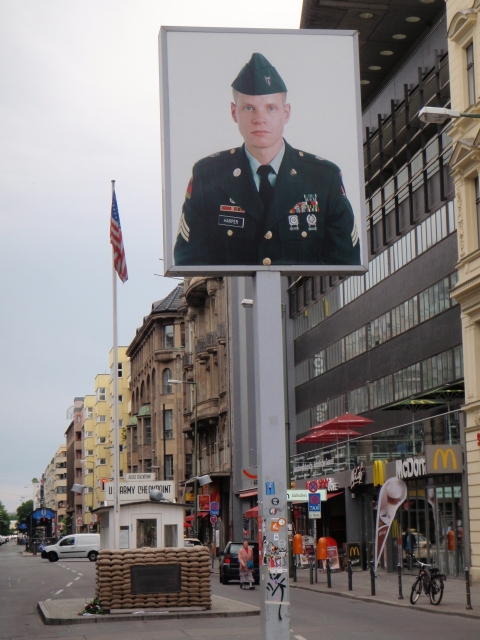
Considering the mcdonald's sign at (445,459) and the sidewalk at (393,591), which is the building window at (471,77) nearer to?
the mcdonald's sign at (445,459)

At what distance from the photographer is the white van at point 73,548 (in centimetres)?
7462

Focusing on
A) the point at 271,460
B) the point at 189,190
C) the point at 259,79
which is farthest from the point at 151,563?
the point at 259,79

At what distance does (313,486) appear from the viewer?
3722 cm

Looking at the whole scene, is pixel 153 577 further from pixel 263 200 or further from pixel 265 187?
pixel 265 187

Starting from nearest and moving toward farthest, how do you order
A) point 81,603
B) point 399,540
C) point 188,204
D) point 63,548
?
point 188,204 < point 81,603 < point 399,540 < point 63,548

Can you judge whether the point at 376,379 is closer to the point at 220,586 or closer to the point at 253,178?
the point at 220,586

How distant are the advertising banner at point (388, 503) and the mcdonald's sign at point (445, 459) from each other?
4.51 metres

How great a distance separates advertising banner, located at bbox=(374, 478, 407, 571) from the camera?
97.1 ft

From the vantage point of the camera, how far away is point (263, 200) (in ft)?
60.4

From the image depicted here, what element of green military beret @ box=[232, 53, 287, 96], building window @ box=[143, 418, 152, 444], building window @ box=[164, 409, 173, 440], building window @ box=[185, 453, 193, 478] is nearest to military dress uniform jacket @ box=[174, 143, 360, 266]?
green military beret @ box=[232, 53, 287, 96]

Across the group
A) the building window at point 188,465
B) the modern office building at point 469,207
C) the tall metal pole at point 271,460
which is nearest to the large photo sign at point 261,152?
the tall metal pole at point 271,460

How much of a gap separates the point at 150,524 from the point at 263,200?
11456 mm

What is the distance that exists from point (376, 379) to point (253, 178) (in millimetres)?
32211

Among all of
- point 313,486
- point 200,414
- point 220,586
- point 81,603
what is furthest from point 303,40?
point 200,414
